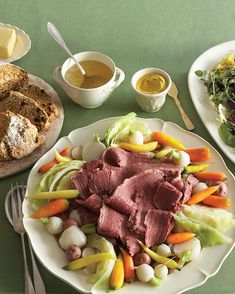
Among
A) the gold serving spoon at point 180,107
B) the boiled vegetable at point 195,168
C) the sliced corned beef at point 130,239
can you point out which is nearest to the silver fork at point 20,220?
the sliced corned beef at point 130,239

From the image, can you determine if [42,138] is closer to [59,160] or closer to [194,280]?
[59,160]

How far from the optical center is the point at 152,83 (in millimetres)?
2123

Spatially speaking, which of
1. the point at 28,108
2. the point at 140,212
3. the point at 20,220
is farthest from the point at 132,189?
the point at 28,108

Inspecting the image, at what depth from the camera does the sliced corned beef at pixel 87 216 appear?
5.33 feet

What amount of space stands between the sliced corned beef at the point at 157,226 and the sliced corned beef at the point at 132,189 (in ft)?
0.22

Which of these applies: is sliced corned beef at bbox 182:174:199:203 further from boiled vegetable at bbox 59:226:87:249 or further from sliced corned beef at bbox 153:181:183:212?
boiled vegetable at bbox 59:226:87:249

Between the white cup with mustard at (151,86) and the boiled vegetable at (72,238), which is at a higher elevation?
the white cup with mustard at (151,86)

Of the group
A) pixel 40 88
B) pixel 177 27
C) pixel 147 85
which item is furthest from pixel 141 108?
pixel 177 27

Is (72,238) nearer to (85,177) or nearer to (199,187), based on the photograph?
(85,177)

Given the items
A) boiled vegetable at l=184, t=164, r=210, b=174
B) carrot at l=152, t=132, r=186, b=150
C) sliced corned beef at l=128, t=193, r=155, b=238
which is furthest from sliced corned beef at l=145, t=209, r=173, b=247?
carrot at l=152, t=132, r=186, b=150

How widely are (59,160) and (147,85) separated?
581 millimetres

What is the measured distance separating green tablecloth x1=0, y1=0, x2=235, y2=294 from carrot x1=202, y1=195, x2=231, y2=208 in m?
0.31

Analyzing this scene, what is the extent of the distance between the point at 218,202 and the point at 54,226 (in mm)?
588

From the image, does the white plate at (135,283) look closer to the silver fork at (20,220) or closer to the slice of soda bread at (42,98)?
the silver fork at (20,220)
